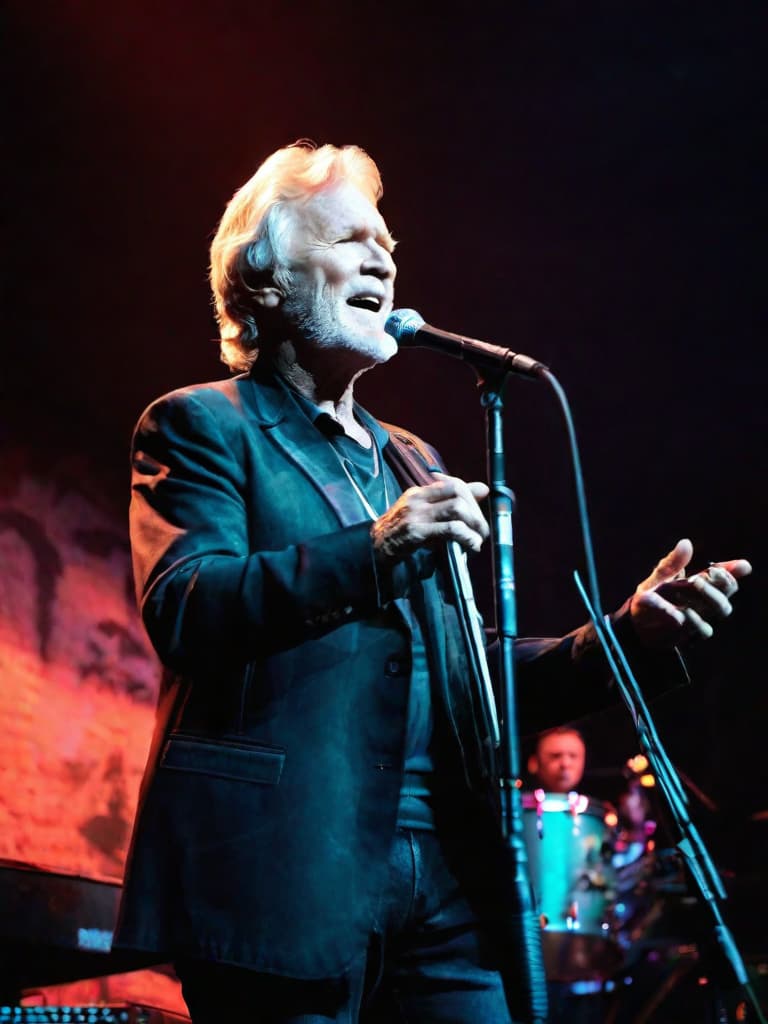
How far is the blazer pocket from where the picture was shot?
1.67 m

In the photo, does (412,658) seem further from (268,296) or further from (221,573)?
(268,296)

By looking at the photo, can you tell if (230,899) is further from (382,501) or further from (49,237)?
(49,237)

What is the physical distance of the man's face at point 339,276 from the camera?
2.22m

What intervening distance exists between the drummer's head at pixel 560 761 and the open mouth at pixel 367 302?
4.34 meters

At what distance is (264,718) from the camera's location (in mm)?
1719

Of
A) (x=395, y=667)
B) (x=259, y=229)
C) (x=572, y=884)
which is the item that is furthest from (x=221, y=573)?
(x=572, y=884)

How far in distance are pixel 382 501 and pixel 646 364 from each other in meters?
4.09

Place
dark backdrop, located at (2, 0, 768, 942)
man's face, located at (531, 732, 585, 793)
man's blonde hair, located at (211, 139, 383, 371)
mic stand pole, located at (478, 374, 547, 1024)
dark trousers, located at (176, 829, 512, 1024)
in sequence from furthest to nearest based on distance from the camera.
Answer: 1. man's face, located at (531, 732, 585, 793)
2. dark backdrop, located at (2, 0, 768, 942)
3. man's blonde hair, located at (211, 139, 383, 371)
4. dark trousers, located at (176, 829, 512, 1024)
5. mic stand pole, located at (478, 374, 547, 1024)

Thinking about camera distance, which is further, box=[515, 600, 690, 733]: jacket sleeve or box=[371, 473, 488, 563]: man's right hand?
box=[515, 600, 690, 733]: jacket sleeve

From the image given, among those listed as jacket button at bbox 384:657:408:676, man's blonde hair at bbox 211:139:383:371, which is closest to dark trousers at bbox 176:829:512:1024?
jacket button at bbox 384:657:408:676

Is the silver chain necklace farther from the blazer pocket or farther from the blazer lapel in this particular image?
the blazer pocket

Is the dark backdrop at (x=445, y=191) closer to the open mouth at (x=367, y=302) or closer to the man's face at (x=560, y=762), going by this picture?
the man's face at (x=560, y=762)

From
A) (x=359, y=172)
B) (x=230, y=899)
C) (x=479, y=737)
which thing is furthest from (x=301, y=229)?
(x=230, y=899)

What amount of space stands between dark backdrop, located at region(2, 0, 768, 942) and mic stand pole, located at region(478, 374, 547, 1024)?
3085 mm
